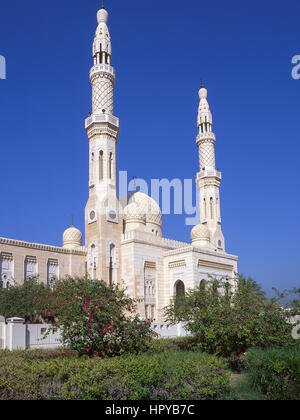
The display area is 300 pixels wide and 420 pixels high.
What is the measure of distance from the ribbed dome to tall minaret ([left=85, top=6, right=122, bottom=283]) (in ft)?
7.77

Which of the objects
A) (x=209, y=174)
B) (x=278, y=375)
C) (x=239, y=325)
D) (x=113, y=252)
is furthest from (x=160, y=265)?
(x=278, y=375)

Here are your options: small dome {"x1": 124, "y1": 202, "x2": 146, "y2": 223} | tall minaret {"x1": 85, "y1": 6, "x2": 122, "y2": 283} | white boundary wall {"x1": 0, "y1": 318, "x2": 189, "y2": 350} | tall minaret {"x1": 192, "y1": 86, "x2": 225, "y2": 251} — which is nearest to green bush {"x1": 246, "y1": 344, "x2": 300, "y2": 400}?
white boundary wall {"x1": 0, "y1": 318, "x2": 189, "y2": 350}

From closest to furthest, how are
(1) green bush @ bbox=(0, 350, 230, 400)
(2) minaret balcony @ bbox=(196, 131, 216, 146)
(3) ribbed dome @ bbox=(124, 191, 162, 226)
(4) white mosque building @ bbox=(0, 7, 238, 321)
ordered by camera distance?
(1) green bush @ bbox=(0, 350, 230, 400) → (4) white mosque building @ bbox=(0, 7, 238, 321) → (3) ribbed dome @ bbox=(124, 191, 162, 226) → (2) minaret balcony @ bbox=(196, 131, 216, 146)

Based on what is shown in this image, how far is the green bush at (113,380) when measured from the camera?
22.1 feet

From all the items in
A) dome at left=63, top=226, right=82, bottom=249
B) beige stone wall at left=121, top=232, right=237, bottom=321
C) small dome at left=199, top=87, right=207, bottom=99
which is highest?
small dome at left=199, top=87, right=207, bottom=99

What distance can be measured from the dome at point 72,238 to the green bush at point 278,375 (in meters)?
20.5

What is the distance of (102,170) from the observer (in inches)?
1010

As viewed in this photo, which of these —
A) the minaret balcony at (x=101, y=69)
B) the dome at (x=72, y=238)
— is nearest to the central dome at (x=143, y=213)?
the dome at (x=72, y=238)

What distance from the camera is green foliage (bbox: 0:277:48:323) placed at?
17.2m

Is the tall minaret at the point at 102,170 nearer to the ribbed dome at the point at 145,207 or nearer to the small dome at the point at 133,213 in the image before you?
the small dome at the point at 133,213

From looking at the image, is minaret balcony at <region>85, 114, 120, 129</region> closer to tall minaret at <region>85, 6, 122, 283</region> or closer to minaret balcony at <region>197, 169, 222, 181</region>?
tall minaret at <region>85, 6, 122, 283</region>

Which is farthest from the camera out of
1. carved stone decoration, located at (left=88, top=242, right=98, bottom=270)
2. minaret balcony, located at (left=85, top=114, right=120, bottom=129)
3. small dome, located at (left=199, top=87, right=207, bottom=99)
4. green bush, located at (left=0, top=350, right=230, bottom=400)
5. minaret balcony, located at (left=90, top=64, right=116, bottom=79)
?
small dome, located at (left=199, top=87, right=207, bottom=99)

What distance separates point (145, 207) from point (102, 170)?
508 cm
